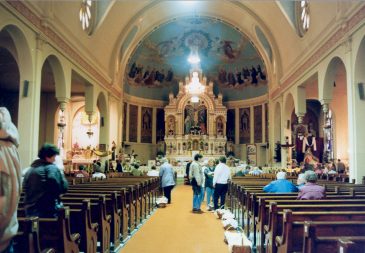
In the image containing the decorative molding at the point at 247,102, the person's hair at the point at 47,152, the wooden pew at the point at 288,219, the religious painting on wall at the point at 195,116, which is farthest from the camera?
the religious painting on wall at the point at 195,116

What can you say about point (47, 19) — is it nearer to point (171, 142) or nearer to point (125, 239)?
point (125, 239)

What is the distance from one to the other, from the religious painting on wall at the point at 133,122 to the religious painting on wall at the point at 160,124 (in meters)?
2.27

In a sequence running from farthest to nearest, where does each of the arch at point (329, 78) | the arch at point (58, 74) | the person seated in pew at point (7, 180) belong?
the arch at point (329, 78)
the arch at point (58, 74)
the person seated in pew at point (7, 180)

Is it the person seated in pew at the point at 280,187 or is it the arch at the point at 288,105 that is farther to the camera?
the arch at the point at 288,105

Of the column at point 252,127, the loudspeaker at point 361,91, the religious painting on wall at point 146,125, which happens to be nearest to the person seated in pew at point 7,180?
the loudspeaker at point 361,91

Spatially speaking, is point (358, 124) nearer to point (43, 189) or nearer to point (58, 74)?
point (43, 189)

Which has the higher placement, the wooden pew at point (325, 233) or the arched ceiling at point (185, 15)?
the arched ceiling at point (185, 15)

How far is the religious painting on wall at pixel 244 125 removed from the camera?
80.5ft

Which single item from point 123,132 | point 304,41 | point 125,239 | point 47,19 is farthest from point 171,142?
point 125,239

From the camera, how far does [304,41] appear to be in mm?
14125

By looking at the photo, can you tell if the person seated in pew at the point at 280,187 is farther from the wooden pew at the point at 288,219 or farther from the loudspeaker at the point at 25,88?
the loudspeaker at the point at 25,88

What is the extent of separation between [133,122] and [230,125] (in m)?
7.24

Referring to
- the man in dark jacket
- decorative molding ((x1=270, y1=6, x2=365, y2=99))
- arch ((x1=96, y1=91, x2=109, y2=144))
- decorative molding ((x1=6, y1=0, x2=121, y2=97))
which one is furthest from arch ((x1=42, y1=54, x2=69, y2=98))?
decorative molding ((x1=270, y1=6, x2=365, y2=99))

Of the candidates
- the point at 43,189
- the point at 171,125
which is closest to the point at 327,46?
the point at 43,189
